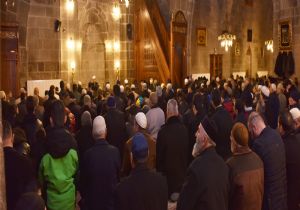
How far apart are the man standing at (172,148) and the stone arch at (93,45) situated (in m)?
14.5

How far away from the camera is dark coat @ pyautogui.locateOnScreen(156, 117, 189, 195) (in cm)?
673

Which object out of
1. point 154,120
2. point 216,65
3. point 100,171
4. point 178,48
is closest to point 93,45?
point 178,48

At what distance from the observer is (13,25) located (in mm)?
12812

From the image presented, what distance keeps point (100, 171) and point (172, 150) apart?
1.76 metres

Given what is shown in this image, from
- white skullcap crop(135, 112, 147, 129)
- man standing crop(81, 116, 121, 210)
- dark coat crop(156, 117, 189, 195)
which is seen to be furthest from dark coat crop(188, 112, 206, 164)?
man standing crop(81, 116, 121, 210)

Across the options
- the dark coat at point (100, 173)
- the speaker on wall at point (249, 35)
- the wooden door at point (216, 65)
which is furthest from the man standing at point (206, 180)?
the speaker on wall at point (249, 35)

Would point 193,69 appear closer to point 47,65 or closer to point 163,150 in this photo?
point 47,65

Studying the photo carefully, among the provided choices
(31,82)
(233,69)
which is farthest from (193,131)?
(233,69)

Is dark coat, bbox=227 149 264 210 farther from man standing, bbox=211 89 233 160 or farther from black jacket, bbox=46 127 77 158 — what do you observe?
man standing, bbox=211 89 233 160

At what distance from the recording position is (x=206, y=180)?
3943 mm

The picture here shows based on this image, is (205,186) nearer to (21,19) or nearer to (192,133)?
(192,133)

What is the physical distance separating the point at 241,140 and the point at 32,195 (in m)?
2.28

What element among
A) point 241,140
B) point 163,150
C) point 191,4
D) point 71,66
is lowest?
point 163,150

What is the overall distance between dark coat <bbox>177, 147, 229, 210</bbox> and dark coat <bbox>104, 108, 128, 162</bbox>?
3.72 meters
